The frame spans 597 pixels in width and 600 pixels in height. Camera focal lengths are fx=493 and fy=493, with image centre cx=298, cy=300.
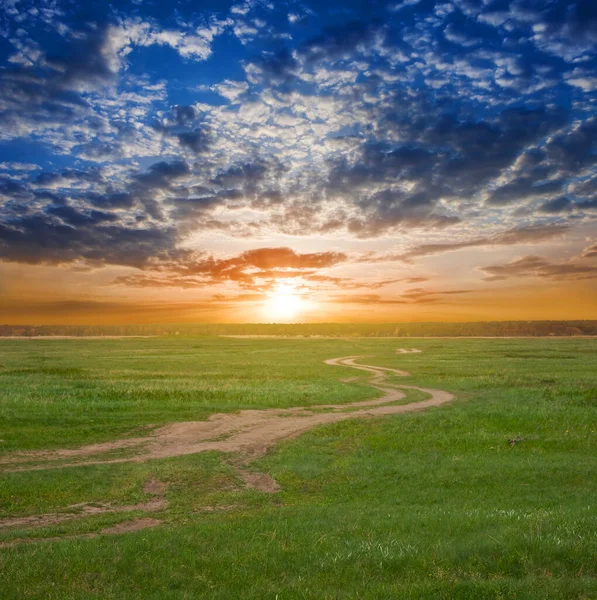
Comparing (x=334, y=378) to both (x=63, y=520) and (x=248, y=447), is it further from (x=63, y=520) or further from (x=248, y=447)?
(x=63, y=520)

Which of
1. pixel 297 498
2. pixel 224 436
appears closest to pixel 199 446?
pixel 224 436

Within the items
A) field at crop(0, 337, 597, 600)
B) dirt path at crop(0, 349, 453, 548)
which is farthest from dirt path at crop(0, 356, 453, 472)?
field at crop(0, 337, 597, 600)

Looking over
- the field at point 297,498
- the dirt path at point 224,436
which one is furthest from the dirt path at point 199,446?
the field at point 297,498

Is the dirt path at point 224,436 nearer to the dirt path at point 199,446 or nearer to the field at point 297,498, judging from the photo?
the dirt path at point 199,446

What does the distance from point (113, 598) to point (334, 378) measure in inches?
2062

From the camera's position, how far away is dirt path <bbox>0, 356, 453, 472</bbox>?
22.9m

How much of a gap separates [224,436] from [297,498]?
427 inches

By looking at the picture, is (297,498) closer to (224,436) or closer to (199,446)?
(199,446)

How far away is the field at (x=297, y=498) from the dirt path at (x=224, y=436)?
0.64ft

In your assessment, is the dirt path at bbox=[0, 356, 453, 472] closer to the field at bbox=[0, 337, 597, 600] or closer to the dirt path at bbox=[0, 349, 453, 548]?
the dirt path at bbox=[0, 349, 453, 548]

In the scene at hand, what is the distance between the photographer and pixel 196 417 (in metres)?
33.3

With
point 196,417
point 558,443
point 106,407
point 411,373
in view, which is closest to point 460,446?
point 558,443

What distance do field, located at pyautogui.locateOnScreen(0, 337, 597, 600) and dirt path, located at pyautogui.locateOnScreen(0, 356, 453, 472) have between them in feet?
0.64

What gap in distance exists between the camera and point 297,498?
702 inches
